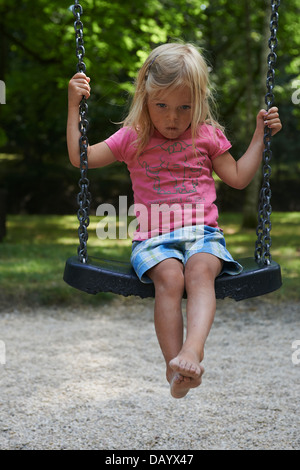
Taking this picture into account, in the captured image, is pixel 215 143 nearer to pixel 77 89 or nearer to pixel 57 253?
pixel 77 89

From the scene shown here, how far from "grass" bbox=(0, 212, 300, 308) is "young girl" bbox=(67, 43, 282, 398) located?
12.5 ft

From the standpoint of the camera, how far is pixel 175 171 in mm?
2424

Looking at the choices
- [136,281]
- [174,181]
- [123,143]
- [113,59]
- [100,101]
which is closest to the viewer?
[136,281]

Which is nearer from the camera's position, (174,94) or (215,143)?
(174,94)

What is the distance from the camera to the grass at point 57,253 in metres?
6.17

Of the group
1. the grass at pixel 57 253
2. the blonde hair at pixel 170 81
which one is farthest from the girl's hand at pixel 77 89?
the grass at pixel 57 253

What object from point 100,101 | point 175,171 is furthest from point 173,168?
point 100,101

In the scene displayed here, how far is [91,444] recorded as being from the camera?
326 centimetres

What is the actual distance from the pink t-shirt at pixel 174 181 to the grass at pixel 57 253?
386cm

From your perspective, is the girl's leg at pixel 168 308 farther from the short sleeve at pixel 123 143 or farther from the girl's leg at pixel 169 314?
the short sleeve at pixel 123 143

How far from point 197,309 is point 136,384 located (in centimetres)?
223

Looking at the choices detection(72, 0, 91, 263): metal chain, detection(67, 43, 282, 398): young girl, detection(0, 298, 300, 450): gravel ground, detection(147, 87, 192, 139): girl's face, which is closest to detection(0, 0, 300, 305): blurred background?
detection(0, 298, 300, 450): gravel ground

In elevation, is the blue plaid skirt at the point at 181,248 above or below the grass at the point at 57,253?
above

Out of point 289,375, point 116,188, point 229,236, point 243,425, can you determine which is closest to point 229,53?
point 116,188
